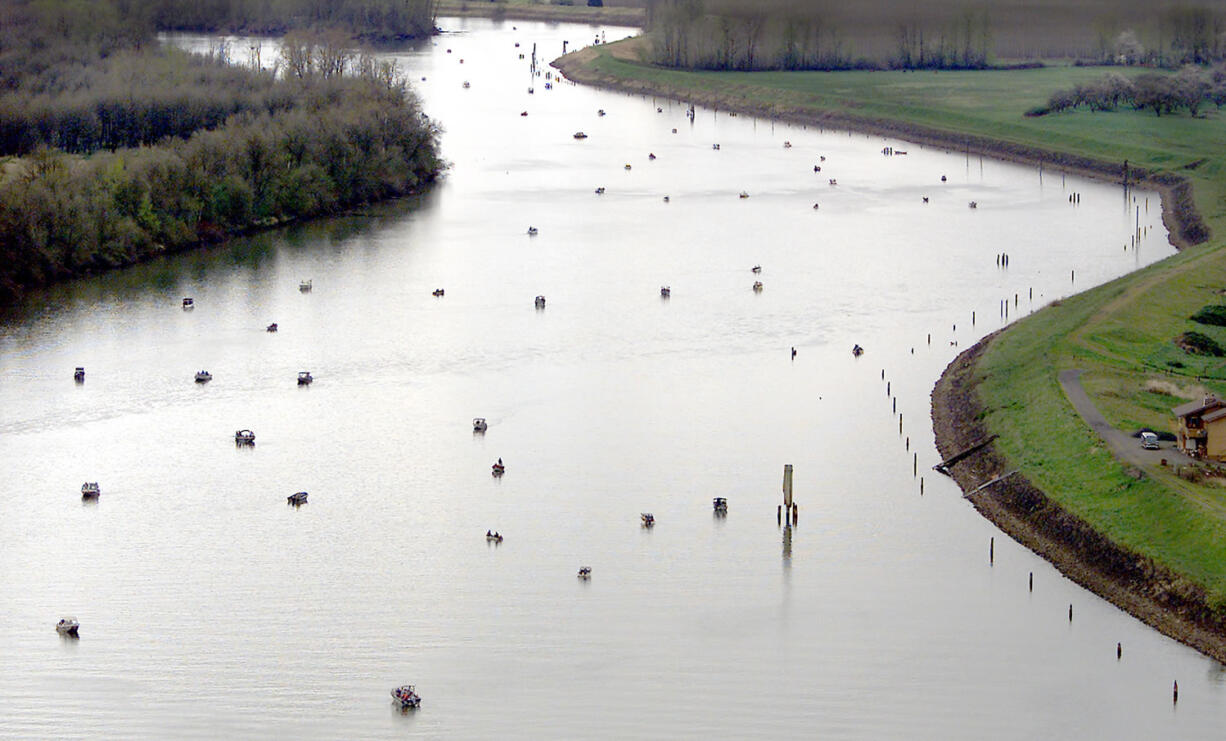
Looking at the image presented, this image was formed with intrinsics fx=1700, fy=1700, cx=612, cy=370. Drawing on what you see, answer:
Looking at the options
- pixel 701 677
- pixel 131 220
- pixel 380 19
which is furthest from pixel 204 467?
pixel 380 19

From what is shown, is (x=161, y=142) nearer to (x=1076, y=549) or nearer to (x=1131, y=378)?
(x=1131, y=378)

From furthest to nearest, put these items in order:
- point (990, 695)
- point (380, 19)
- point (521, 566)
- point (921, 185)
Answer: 1. point (380, 19)
2. point (921, 185)
3. point (521, 566)
4. point (990, 695)

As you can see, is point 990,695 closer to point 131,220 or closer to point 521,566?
point 521,566

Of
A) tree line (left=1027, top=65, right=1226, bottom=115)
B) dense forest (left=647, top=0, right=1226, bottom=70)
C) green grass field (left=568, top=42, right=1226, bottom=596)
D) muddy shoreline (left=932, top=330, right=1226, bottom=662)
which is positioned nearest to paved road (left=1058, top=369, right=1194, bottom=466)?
green grass field (left=568, top=42, right=1226, bottom=596)

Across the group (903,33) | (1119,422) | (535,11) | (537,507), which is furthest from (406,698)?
(535,11)

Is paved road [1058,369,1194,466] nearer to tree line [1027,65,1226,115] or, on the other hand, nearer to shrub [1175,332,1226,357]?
shrub [1175,332,1226,357]

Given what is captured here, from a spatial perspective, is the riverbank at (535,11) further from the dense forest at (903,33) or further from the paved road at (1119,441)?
the paved road at (1119,441)
